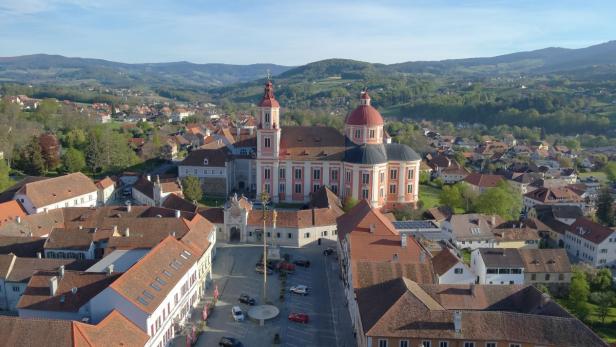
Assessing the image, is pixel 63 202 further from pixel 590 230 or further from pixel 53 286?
pixel 590 230

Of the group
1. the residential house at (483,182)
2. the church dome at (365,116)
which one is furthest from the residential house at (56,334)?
the residential house at (483,182)

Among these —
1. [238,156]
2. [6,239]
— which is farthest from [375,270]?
[238,156]

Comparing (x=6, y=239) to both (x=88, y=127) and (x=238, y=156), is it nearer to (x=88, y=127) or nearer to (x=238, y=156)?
(x=238, y=156)

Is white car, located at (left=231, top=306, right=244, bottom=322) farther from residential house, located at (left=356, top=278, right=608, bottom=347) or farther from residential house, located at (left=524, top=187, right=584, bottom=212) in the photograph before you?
residential house, located at (left=524, top=187, right=584, bottom=212)

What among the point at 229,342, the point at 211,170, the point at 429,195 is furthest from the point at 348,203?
the point at 229,342

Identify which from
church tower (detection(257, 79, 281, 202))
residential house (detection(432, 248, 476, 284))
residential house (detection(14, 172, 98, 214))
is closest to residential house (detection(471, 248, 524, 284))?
residential house (detection(432, 248, 476, 284))
